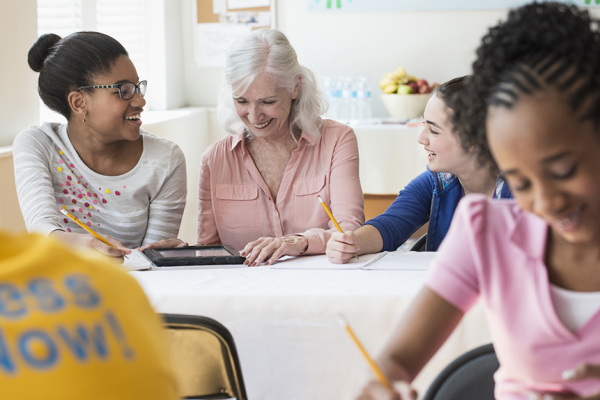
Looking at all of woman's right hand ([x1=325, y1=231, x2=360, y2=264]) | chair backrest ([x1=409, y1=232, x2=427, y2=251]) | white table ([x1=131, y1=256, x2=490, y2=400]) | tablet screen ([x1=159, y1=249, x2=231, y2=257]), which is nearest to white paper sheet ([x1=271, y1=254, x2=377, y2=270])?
woman's right hand ([x1=325, y1=231, x2=360, y2=264])

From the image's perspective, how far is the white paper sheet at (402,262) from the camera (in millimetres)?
1442

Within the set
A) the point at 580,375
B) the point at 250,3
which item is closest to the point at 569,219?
the point at 580,375

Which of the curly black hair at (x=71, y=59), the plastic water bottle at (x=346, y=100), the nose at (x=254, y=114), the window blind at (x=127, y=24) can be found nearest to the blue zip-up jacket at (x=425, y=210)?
the nose at (x=254, y=114)

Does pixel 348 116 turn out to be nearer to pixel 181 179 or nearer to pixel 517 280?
pixel 181 179

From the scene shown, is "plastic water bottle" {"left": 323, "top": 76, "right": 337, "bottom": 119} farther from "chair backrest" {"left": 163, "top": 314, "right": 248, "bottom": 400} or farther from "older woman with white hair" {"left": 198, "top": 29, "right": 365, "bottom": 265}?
"chair backrest" {"left": 163, "top": 314, "right": 248, "bottom": 400}

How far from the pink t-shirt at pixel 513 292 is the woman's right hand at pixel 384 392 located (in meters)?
0.13

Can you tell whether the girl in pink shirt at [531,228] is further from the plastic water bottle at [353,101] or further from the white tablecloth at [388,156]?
the plastic water bottle at [353,101]

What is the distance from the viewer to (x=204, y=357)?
984mm

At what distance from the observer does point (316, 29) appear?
4.03 meters

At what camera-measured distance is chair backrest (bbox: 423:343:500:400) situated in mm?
1005

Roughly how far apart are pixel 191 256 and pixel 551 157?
1086mm

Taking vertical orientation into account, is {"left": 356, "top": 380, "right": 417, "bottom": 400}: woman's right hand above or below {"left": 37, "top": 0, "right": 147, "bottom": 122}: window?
below

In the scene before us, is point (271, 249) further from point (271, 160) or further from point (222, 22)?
point (222, 22)

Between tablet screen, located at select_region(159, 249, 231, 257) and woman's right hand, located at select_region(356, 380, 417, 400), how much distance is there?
894 mm
